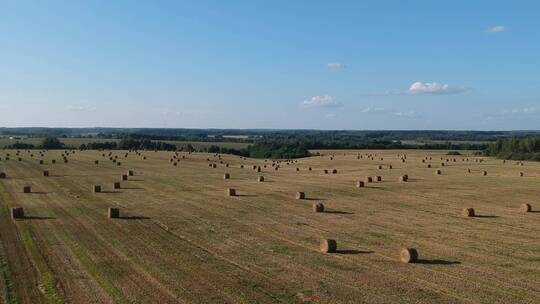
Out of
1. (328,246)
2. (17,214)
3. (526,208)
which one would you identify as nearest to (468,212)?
(526,208)

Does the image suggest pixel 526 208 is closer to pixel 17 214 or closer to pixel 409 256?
pixel 409 256

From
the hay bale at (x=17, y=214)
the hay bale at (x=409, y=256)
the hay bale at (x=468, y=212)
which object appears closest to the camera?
the hay bale at (x=409, y=256)

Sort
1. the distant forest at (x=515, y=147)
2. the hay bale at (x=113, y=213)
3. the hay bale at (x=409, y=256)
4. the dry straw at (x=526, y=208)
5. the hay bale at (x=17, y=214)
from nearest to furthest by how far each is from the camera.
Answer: the hay bale at (x=409, y=256)
the hay bale at (x=17, y=214)
the hay bale at (x=113, y=213)
the dry straw at (x=526, y=208)
the distant forest at (x=515, y=147)

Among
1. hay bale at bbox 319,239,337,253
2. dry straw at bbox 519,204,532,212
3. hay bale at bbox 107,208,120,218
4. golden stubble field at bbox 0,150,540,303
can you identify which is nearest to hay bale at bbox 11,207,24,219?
golden stubble field at bbox 0,150,540,303

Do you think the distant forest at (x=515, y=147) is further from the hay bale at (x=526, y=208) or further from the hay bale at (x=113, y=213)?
the hay bale at (x=113, y=213)

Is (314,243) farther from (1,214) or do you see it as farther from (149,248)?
(1,214)

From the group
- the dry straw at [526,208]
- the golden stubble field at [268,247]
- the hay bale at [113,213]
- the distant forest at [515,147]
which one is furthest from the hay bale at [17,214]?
the distant forest at [515,147]

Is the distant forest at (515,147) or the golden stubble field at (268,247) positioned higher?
the distant forest at (515,147)

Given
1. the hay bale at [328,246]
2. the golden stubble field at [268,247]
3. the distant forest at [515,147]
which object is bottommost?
the golden stubble field at [268,247]
